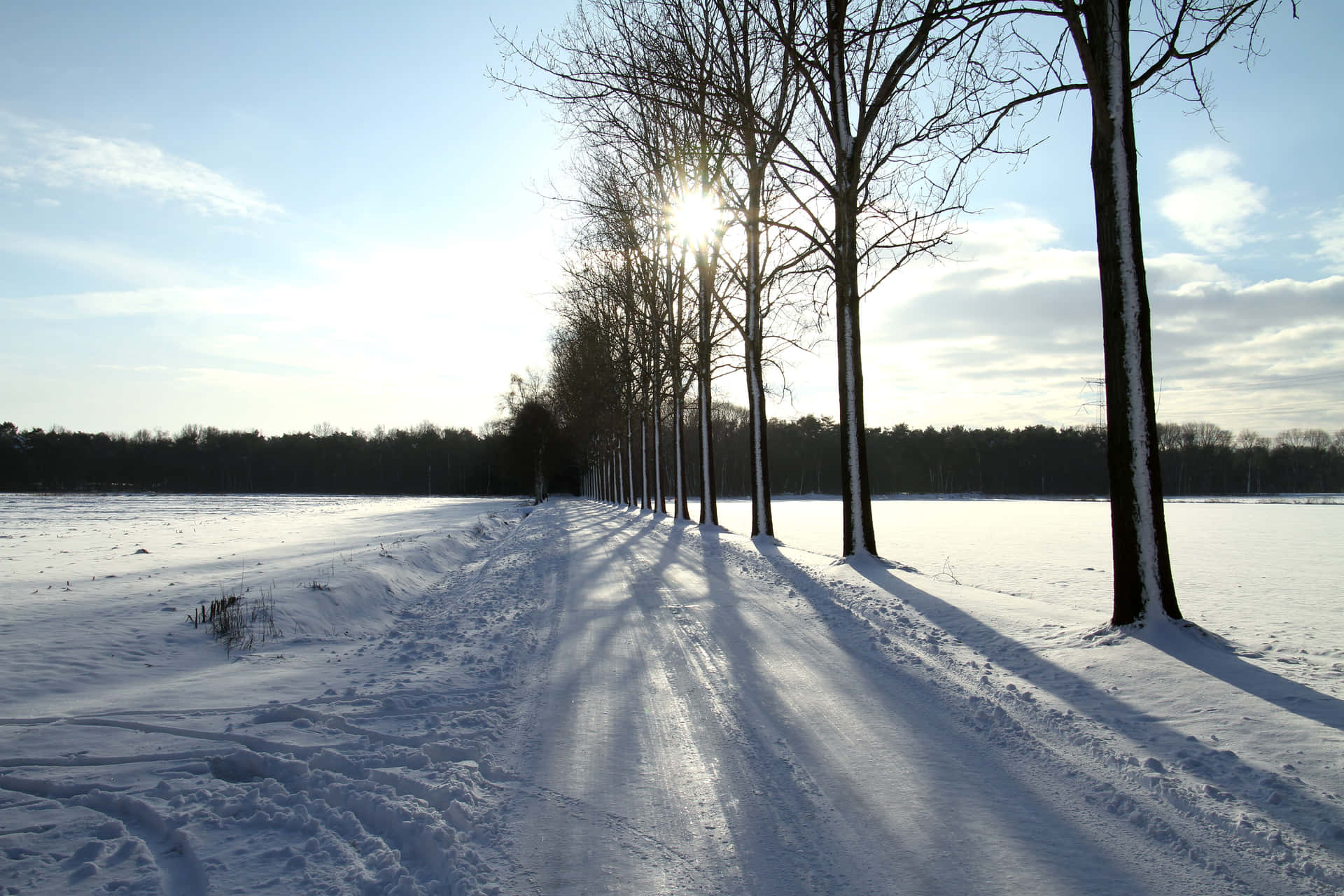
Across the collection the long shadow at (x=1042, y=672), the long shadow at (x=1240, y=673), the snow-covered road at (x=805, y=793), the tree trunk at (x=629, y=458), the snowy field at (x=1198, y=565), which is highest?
the tree trunk at (x=629, y=458)

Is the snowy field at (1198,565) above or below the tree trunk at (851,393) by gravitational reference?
below

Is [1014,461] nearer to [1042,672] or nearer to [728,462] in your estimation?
[728,462]

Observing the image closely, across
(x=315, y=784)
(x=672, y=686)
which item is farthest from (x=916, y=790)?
(x=315, y=784)

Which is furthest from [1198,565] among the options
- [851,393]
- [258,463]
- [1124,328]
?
[258,463]

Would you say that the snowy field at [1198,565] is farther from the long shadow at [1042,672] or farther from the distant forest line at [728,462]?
the distant forest line at [728,462]

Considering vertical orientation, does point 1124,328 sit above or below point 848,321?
below

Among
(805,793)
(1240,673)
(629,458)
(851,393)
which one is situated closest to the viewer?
(805,793)

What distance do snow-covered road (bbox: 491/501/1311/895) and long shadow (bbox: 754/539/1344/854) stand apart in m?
0.52

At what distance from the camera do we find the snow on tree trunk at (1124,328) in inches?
259

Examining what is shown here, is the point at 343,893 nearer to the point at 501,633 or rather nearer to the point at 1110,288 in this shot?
the point at 501,633

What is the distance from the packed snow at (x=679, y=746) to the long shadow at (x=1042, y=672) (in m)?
0.03

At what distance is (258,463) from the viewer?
4026 inches

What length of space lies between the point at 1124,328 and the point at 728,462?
90098 mm

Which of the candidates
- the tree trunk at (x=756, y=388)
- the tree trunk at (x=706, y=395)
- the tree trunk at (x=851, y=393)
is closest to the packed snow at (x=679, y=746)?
the tree trunk at (x=851, y=393)
